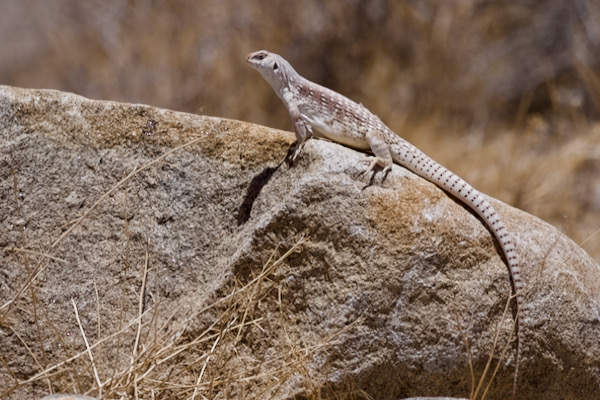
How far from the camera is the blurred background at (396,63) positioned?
9008 millimetres

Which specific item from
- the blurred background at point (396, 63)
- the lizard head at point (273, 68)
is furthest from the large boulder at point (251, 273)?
the blurred background at point (396, 63)

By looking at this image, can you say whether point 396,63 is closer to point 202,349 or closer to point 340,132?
point 340,132

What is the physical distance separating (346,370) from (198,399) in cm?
74

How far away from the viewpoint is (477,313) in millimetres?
3451

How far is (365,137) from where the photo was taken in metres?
3.74

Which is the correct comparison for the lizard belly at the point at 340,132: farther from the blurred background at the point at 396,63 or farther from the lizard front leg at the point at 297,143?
the blurred background at the point at 396,63

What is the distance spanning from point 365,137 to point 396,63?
22.2 ft

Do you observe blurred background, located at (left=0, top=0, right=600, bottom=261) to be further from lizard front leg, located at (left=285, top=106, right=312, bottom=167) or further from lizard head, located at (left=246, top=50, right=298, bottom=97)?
lizard front leg, located at (left=285, top=106, right=312, bottom=167)

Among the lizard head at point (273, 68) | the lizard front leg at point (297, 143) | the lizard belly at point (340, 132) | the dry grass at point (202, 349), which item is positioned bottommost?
the dry grass at point (202, 349)

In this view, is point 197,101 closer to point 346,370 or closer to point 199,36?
point 199,36

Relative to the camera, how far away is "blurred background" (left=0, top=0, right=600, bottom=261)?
29.6 feet

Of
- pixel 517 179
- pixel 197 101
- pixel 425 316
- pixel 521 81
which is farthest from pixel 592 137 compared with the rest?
pixel 425 316

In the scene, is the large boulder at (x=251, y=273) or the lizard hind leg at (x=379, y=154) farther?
the lizard hind leg at (x=379, y=154)

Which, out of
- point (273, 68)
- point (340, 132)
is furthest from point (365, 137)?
point (273, 68)
